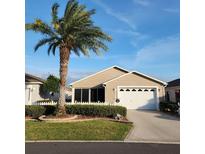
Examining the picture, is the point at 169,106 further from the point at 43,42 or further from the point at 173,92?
the point at 43,42

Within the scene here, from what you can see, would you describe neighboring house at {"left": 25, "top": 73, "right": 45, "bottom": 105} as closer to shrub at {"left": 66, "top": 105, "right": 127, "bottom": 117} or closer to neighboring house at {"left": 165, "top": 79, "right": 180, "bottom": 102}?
shrub at {"left": 66, "top": 105, "right": 127, "bottom": 117}

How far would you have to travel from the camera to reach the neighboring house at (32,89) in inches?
1034

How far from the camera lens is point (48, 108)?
1947cm

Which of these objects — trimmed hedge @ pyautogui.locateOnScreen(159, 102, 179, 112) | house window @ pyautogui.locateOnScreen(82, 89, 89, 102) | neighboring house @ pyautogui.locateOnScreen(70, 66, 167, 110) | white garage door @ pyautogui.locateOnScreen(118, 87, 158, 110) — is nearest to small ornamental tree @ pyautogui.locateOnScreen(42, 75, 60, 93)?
house window @ pyautogui.locateOnScreen(82, 89, 89, 102)

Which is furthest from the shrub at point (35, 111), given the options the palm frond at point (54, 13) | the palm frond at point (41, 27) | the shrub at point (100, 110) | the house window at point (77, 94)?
the house window at point (77, 94)

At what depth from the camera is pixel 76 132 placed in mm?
12281

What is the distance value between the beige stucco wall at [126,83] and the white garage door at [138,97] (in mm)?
503

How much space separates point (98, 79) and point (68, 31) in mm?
12808

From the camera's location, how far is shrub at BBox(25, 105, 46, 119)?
17955 mm

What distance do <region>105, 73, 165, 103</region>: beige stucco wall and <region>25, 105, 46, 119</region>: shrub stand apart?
29.5 feet

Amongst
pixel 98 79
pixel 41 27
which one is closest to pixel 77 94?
pixel 98 79
